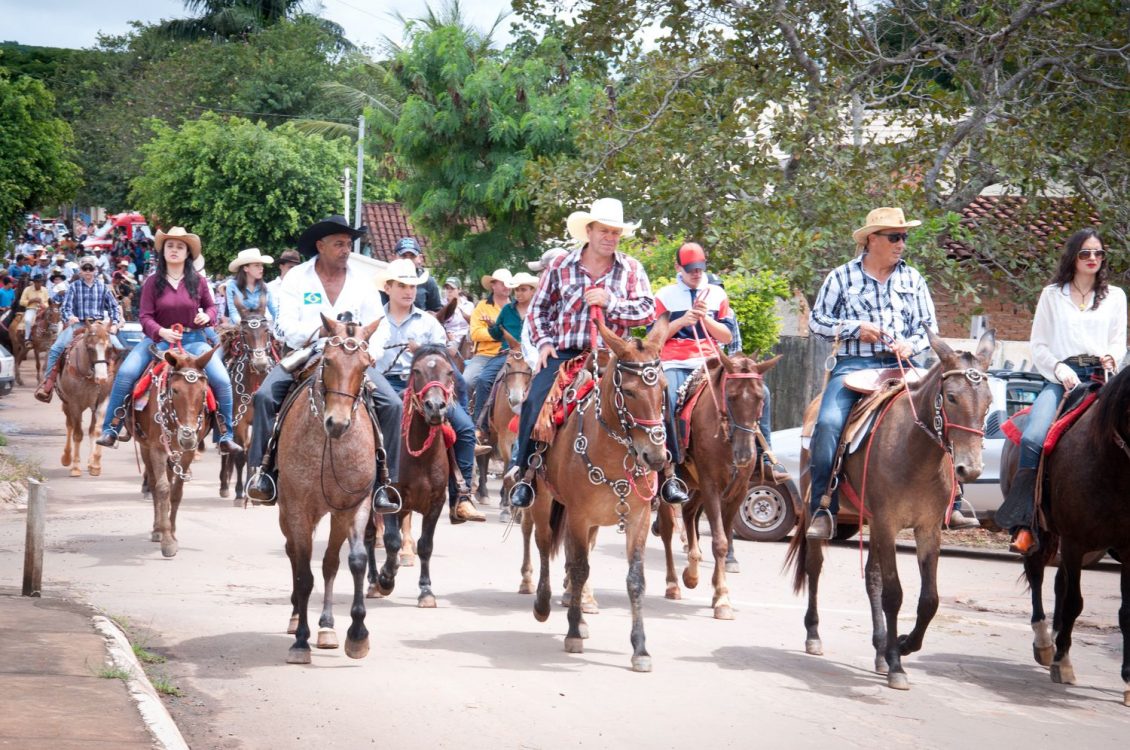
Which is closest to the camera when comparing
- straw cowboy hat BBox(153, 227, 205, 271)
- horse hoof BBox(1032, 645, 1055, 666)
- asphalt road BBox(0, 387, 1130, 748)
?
asphalt road BBox(0, 387, 1130, 748)

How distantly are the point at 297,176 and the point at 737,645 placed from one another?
119 ft

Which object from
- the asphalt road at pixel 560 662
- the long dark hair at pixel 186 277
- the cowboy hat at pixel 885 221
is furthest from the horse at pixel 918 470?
the long dark hair at pixel 186 277

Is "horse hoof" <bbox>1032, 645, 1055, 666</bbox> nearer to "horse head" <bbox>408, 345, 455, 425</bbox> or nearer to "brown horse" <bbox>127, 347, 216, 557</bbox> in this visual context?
"horse head" <bbox>408, 345, 455, 425</bbox>

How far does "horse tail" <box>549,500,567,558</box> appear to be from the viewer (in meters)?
10.2

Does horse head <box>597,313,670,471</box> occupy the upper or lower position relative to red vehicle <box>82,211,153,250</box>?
lower

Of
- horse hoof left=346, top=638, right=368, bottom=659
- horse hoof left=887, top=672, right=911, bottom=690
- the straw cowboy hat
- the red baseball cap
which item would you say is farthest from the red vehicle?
horse hoof left=887, top=672, right=911, bottom=690

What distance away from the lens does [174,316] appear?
46.1ft

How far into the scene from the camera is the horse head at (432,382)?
11.0 m

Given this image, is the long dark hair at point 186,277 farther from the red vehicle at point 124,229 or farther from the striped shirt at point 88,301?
the red vehicle at point 124,229

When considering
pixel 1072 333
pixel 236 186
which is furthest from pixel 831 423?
pixel 236 186

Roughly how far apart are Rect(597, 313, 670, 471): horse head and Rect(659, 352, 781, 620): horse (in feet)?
8.58

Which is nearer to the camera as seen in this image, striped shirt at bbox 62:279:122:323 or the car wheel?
the car wheel

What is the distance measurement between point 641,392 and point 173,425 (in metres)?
6.48

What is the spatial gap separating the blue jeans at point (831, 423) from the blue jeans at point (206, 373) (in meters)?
6.68
